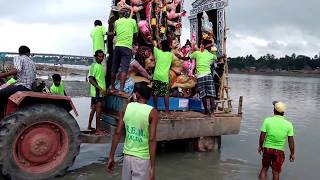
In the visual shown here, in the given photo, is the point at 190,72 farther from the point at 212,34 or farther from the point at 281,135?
the point at 281,135

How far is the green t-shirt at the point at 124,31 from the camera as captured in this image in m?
7.41

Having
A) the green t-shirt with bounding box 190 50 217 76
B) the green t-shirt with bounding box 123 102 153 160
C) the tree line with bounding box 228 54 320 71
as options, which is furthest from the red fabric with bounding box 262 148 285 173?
the tree line with bounding box 228 54 320 71

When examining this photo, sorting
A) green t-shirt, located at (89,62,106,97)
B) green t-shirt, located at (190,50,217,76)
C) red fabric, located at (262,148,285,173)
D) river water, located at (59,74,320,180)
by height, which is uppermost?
green t-shirt, located at (190,50,217,76)

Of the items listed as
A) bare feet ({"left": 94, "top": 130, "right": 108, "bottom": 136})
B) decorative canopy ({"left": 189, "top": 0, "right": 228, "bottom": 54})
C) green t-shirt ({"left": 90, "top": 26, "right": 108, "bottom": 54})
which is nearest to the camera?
bare feet ({"left": 94, "top": 130, "right": 108, "bottom": 136})

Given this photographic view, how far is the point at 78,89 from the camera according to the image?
76.7 ft

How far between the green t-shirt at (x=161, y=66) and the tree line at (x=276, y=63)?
9692cm

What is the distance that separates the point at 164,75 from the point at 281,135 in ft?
8.87

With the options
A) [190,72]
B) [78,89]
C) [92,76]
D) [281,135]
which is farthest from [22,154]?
[78,89]

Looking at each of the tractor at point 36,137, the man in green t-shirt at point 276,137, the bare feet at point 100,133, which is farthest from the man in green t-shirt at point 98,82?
the man in green t-shirt at point 276,137

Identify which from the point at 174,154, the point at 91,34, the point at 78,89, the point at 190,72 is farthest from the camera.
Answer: the point at 78,89

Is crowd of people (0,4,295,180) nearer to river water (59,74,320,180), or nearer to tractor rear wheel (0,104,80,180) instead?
tractor rear wheel (0,104,80,180)

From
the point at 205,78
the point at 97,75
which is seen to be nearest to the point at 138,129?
the point at 97,75

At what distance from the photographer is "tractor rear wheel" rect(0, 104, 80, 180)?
5.54 metres

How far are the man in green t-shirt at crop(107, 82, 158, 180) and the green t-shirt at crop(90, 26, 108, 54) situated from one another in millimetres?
3770
